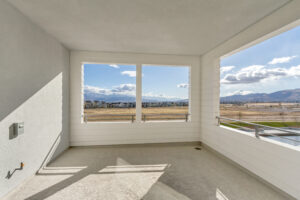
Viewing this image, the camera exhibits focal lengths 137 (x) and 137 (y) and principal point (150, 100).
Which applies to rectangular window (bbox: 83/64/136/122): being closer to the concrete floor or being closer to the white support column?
the white support column

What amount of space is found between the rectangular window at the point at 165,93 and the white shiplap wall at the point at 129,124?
20 cm

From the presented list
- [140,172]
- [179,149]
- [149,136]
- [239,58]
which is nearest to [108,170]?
[140,172]

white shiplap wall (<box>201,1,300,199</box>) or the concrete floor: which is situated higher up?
white shiplap wall (<box>201,1,300,199</box>)

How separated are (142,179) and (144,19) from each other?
264 centimetres

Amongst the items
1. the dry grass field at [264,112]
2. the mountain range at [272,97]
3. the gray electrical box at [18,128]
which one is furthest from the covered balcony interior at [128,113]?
the mountain range at [272,97]

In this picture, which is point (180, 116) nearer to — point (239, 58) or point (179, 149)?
point (179, 149)

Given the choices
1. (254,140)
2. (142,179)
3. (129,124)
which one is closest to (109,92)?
(129,124)

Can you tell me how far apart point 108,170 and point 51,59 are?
2535mm

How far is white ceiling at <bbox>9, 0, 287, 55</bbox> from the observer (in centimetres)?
186

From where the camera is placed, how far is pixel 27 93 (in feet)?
7.18

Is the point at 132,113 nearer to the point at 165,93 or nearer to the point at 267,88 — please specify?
the point at 165,93

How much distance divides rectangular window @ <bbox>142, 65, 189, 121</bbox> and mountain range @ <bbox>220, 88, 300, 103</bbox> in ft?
4.66

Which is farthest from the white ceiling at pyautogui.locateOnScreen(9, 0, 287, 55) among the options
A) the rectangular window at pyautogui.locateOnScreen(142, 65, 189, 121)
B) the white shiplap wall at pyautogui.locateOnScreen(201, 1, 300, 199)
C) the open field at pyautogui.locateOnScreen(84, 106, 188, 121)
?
the open field at pyautogui.locateOnScreen(84, 106, 188, 121)

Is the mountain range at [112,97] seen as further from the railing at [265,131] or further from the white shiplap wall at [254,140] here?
the railing at [265,131]
